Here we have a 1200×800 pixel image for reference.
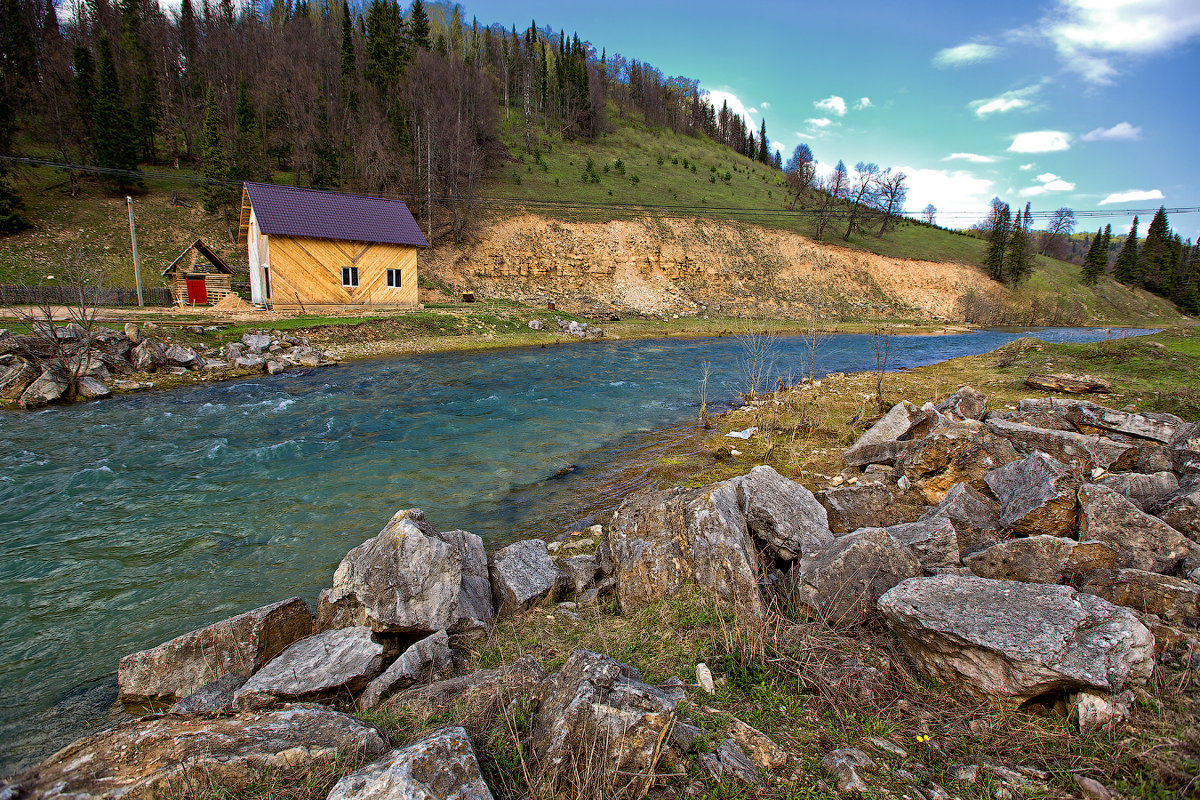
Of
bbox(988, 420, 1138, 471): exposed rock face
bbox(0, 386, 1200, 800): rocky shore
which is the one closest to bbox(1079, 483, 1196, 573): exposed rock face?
bbox(0, 386, 1200, 800): rocky shore

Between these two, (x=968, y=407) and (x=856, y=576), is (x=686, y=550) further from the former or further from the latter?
(x=968, y=407)

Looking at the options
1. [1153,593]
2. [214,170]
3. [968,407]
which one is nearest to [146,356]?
[968,407]

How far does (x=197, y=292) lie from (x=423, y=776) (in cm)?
3609

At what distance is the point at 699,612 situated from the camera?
524 cm

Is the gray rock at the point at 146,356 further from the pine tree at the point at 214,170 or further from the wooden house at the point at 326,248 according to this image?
the pine tree at the point at 214,170

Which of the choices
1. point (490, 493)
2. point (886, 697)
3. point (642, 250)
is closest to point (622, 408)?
point (490, 493)

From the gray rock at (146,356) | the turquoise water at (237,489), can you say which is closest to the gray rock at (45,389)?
the turquoise water at (237,489)

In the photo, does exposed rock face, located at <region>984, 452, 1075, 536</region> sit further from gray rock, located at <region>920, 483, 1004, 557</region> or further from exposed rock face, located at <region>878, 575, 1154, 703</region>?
exposed rock face, located at <region>878, 575, 1154, 703</region>

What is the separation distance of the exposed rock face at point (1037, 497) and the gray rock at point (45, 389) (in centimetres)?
2335

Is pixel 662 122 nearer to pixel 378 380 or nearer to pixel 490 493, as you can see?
pixel 378 380

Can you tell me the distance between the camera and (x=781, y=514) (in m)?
6.47

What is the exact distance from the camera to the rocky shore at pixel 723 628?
3225 millimetres

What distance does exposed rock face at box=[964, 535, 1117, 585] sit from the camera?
15.5ft

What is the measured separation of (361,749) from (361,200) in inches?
1500
